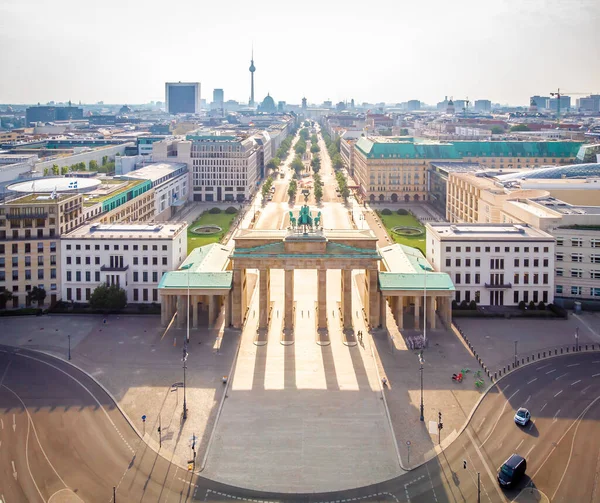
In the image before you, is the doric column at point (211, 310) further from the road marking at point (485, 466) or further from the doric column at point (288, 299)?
the road marking at point (485, 466)

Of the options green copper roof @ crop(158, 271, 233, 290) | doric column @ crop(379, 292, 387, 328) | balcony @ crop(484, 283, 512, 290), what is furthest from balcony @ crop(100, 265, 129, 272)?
balcony @ crop(484, 283, 512, 290)

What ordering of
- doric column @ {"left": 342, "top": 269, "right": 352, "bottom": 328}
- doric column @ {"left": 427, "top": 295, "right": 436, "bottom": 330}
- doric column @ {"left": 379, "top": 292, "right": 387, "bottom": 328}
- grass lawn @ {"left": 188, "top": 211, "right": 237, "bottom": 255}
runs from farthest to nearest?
grass lawn @ {"left": 188, "top": 211, "right": 237, "bottom": 255} → doric column @ {"left": 379, "top": 292, "right": 387, "bottom": 328} → doric column @ {"left": 427, "top": 295, "right": 436, "bottom": 330} → doric column @ {"left": 342, "top": 269, "right": 352, "bottom": 328}

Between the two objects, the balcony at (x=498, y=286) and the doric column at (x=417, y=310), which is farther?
the balcony at (x=498, y=286)

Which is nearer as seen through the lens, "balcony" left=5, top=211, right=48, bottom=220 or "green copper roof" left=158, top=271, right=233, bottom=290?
"green copper roof" left=158, top=271, right=233, bottom=290

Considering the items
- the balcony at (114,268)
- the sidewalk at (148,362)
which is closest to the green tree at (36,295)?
the sidewalk at (148,362)

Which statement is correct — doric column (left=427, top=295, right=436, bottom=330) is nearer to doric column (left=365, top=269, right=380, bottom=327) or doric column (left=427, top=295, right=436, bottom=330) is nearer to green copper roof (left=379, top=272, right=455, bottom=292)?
green copper roof (left=379, top=272, right=455, bottom=292)

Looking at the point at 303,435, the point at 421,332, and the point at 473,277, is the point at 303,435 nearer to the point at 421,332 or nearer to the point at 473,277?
the point at 421,332

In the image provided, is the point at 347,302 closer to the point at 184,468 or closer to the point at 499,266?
the point at 499,266
